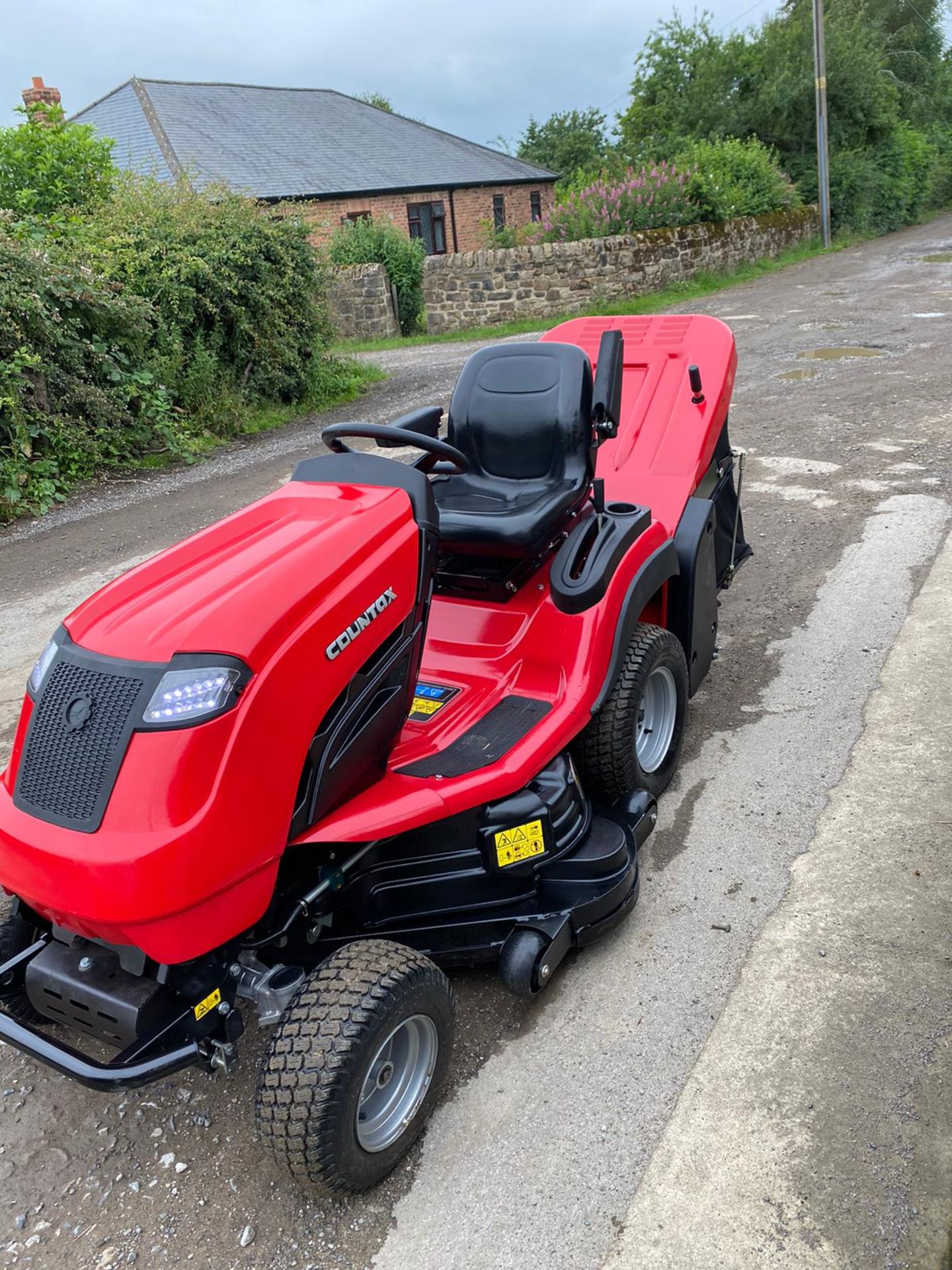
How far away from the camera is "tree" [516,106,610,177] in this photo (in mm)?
47906

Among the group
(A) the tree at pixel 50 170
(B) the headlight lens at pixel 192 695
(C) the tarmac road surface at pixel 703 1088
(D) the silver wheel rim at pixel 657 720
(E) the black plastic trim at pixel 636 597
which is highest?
(A) the tree at pixel 50 170

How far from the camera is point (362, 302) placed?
17.1m

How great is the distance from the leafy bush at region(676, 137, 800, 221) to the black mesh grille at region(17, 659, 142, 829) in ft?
54.5

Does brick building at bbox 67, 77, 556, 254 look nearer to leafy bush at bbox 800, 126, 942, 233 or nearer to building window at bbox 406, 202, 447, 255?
building window at bbox 406, 202, 447, 255

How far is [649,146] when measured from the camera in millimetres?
22562

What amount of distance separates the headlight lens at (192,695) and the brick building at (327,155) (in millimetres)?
19162

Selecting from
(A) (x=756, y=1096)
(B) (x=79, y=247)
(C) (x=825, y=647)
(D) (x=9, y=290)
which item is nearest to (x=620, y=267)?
(B) (x=79, y=247)

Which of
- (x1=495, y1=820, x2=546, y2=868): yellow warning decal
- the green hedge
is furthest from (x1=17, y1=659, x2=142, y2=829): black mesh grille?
Answer: the green hedge

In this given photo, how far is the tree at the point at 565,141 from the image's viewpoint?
47906 millimetres

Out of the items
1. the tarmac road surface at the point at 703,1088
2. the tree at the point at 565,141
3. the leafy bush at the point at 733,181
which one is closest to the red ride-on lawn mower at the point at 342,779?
the tarmac road surface at the point at 703,1088

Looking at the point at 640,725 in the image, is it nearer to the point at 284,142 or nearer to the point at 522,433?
the point at 522,433

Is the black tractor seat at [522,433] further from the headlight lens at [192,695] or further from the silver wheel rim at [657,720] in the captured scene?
→ the headlight lens at [192,695]

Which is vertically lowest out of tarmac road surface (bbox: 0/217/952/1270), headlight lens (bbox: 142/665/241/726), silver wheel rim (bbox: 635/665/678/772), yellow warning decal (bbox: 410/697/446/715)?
tarmac road surface (bbox: 0/217/952/1270)

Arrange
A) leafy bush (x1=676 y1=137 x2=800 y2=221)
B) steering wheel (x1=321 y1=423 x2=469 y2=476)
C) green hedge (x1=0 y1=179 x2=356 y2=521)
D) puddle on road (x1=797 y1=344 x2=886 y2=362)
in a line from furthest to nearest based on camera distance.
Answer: leafy bush (x1=676 y1=137 x2=800 y2=221) < puddle on road (x1=797 y1=344 x2=886 y2=362) < green hedge (x1=0 y1=179 x2=356 y2=521) < steering wheel (x1=321 y1=423 x2=469 y2=476)
